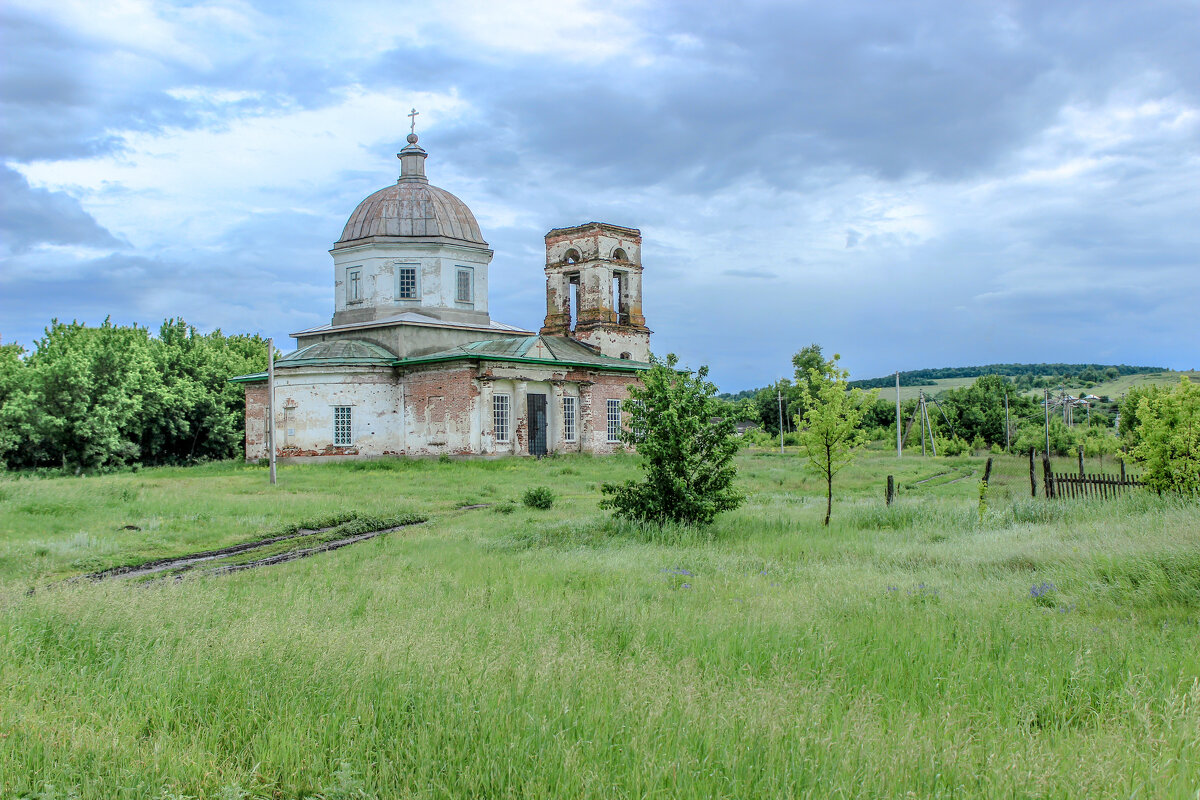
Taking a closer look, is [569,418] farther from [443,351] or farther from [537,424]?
[443,351]

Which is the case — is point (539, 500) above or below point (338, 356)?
below

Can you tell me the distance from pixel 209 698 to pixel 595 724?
7.62ft

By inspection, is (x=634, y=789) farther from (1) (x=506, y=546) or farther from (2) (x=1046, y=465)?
(2) (x=1046, y=465)

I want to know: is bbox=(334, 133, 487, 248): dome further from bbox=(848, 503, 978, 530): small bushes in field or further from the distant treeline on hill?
the distant treeline on hill

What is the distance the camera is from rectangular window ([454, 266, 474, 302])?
38.5 meters

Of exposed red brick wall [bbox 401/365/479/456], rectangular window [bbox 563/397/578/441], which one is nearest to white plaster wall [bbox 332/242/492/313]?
exposed red brick wall [bbox 401/365/479/456]

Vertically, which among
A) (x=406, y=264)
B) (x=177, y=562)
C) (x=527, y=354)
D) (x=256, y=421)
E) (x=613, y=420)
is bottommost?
(x=177, y=562)

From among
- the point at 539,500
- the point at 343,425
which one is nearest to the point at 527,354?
the point at 343,425

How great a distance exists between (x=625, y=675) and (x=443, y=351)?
31934 mm

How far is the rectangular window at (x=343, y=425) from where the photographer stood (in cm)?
3444

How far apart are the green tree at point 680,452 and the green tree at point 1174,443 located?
762cm

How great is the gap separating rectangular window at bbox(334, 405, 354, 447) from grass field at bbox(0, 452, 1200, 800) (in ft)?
71.7

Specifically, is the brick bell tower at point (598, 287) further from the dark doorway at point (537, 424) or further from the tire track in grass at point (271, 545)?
the tire track in grass at point (271, 545)

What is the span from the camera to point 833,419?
16.3 meters
